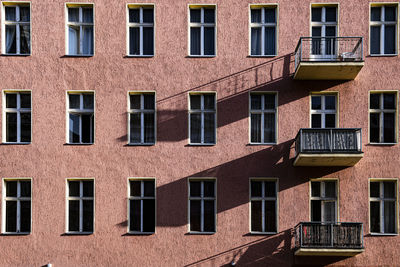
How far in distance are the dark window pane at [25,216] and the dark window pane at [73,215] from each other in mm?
1293

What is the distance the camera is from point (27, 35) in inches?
635

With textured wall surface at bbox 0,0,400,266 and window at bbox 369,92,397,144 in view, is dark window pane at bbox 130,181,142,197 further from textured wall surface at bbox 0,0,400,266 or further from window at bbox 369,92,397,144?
window at bbox 369,92,397,144

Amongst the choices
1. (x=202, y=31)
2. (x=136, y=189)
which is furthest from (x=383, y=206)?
(x=202, y=31)

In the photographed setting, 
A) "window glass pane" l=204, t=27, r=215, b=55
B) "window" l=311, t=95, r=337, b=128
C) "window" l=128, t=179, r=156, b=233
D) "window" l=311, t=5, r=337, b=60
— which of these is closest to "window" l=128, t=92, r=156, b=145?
"window" l=128, t=179, r=156, b=233

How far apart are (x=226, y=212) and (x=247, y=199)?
0.80 metres

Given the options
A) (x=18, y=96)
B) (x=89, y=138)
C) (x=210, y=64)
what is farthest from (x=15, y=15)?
(x=210, y=64)

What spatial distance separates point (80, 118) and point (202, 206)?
4986 millimetres

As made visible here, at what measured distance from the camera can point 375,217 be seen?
1553cm

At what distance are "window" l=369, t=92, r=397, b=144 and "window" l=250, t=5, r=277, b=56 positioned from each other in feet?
12.3

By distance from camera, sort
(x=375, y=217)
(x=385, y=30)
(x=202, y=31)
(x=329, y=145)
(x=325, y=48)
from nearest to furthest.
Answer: (x=329, y=145) → (x=375, y=217) → (x=325, y=48) → (x=385, y=30) → (x=202, y=31)

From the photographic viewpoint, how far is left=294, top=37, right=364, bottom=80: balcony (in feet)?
48.7

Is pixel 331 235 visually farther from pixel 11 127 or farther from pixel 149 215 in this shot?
pixel 11 127

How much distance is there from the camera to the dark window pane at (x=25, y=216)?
15547mm

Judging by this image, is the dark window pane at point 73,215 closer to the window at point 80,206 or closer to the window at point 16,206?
the window at point 80,206
